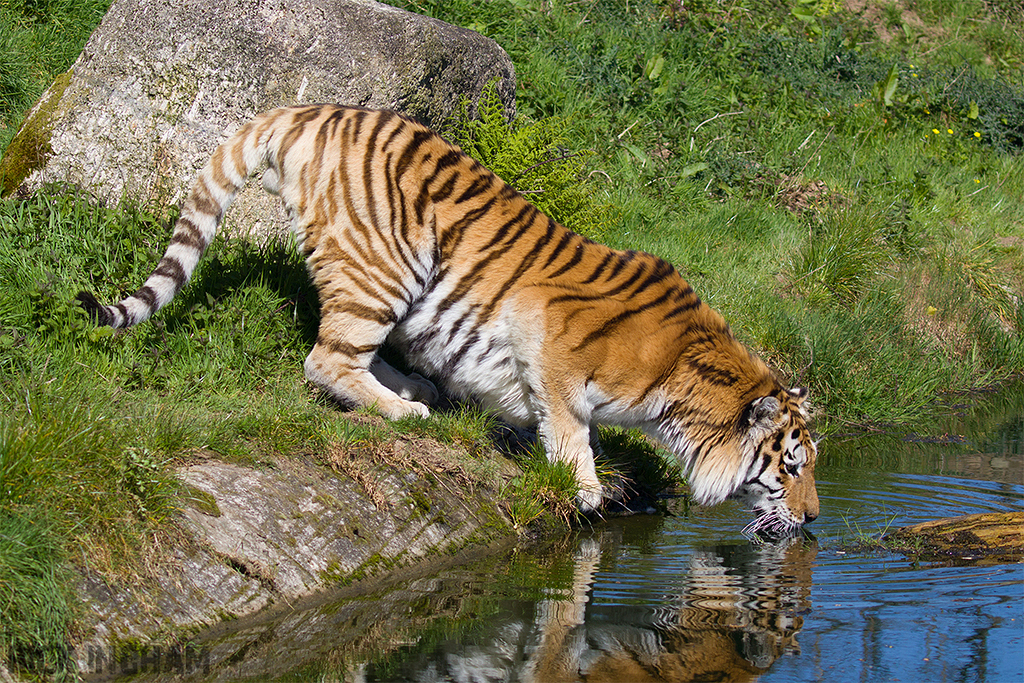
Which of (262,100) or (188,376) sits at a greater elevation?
(262,100)

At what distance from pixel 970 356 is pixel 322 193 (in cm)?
572

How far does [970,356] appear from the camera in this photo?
27.8 feet

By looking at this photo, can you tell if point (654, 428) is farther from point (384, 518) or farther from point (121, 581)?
point (121, 581)

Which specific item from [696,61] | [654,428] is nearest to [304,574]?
[654,428]

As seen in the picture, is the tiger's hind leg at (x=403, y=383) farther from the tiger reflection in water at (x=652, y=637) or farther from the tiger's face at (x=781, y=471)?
the tiger's face at (x=781, y=471)

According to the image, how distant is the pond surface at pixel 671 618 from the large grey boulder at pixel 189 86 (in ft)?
10.0

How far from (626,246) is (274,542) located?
14.8 feet

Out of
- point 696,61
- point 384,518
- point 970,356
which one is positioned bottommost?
point 384,518

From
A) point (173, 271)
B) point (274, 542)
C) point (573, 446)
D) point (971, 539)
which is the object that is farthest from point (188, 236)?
point (971, 539)

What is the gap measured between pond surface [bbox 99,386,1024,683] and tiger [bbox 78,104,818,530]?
1.48 feet

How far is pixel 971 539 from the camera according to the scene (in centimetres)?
481

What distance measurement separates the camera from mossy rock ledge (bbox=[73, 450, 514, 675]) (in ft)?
12.0

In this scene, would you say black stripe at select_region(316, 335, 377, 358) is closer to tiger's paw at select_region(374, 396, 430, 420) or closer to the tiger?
the tiger

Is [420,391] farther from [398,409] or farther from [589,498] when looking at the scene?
[589,498]
